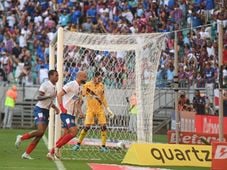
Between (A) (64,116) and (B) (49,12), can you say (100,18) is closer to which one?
(B) (49,12)

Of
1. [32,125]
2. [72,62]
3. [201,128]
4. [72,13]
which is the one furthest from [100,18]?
[72,62]

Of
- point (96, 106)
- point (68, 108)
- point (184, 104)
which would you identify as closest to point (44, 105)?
point (68, 108)

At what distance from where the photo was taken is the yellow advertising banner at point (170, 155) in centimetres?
1939

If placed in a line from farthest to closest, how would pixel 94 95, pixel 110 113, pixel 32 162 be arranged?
1. pixel 94 95
2. pixel 110 113
3. pixel 32 162

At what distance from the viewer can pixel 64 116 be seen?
20.6 metres

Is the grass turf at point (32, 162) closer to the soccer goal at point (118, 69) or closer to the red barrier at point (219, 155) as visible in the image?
the soccer goal at point (118, 69)

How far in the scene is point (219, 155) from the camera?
17484 mm

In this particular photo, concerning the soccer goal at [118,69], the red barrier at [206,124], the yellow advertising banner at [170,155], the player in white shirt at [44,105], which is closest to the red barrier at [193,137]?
the red barrier at [206,124]

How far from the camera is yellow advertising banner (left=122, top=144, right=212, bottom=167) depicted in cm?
1939

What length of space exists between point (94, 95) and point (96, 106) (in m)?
0.38

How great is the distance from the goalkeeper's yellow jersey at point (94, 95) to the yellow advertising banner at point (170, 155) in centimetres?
421

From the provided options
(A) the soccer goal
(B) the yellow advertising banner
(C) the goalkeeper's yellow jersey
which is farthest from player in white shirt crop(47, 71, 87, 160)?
(C) the goalkeeper's yellow jersey

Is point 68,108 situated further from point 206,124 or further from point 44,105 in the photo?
point 206,124

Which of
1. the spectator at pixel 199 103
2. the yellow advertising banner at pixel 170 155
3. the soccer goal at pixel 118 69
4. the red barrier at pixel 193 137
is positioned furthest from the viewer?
the spectator at pixel 199 103
